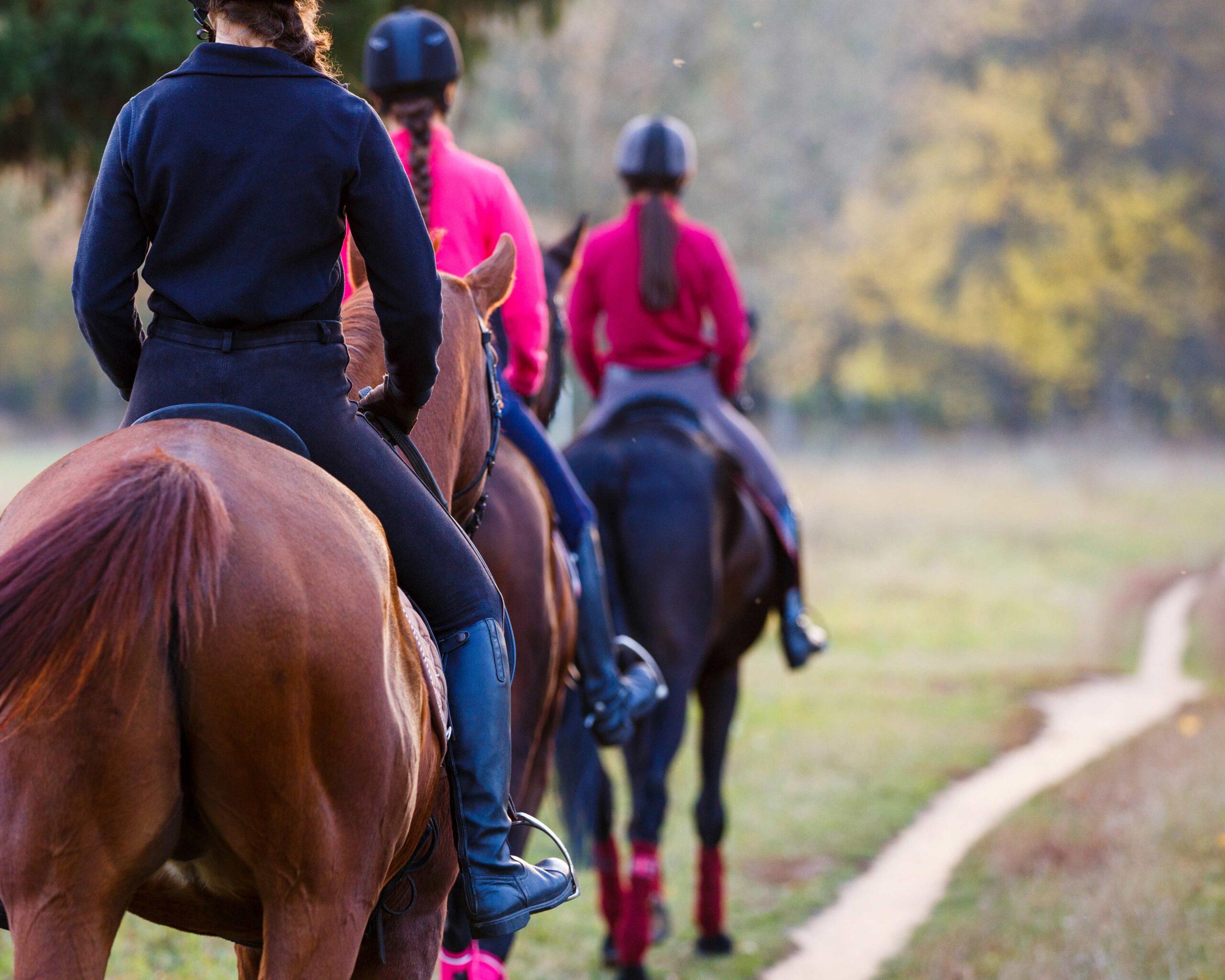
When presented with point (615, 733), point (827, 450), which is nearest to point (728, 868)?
point (615, 733)

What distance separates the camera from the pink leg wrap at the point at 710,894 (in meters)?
6.43

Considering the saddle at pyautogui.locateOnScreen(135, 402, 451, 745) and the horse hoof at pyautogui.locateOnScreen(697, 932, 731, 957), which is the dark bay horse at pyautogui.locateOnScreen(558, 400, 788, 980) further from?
the saddle at pyautogui.locateOnScreen(135, 402, 451, 745)

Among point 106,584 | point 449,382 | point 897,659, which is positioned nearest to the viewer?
point 106,584

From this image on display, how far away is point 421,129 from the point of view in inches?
178

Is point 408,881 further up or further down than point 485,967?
further up

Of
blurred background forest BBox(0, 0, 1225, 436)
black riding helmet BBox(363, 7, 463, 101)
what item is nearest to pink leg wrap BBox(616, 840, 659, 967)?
black riding helmet BBox(363, 7, 463, 101)

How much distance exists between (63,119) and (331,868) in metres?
5.43

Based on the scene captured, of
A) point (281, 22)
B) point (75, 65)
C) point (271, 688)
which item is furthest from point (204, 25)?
point (75, 65)

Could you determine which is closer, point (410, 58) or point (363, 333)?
point (363, 333)

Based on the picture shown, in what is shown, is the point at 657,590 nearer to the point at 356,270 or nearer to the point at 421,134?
the point at 421,134

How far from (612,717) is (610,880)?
1.58 meters

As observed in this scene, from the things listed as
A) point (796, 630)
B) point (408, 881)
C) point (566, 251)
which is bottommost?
point (796, 630)

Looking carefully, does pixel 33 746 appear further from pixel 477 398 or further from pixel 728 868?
pixel 728 868

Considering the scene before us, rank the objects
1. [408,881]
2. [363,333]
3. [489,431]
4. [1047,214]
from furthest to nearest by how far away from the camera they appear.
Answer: [1047,214] < [489,431] < [363,333] < [408,881]
